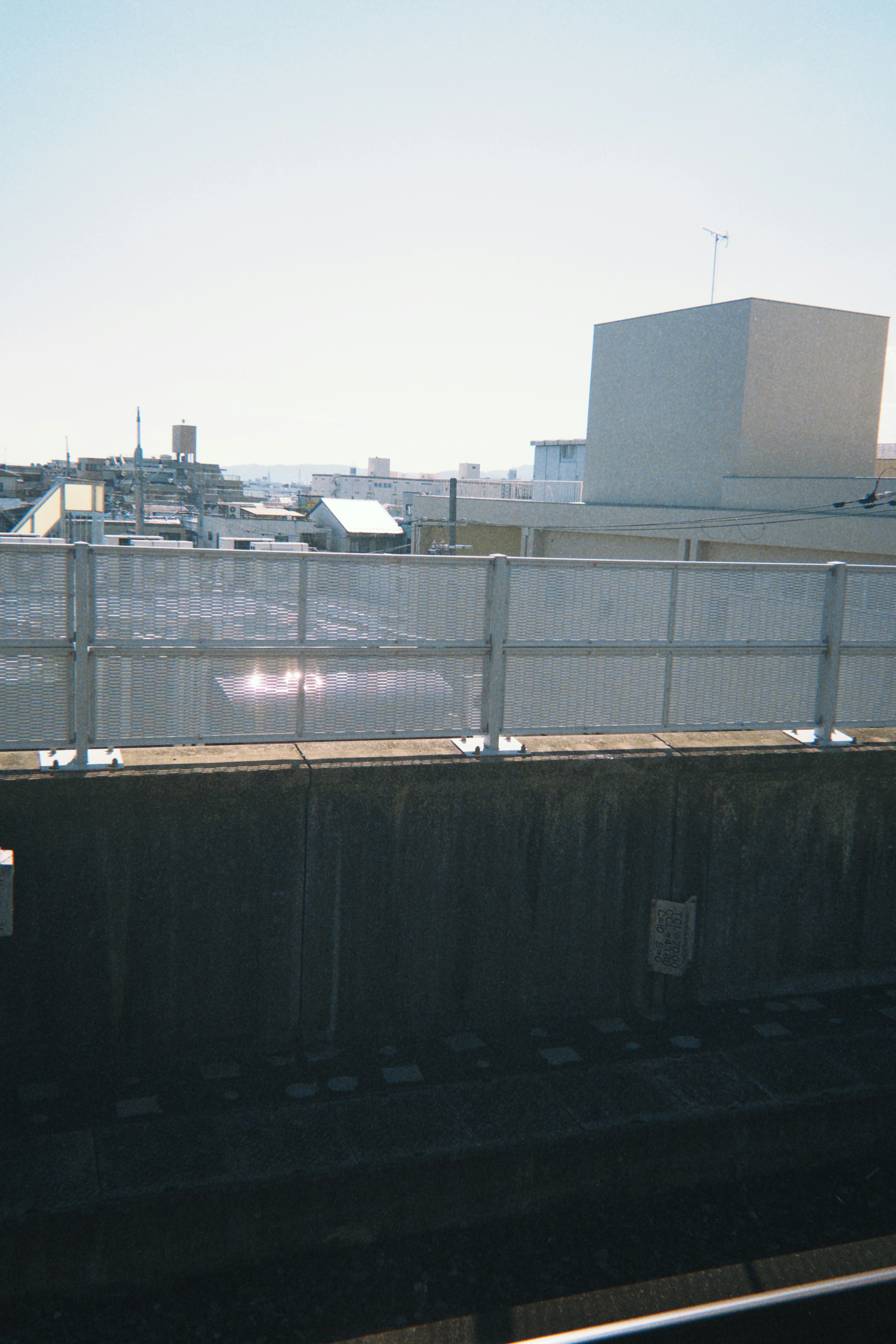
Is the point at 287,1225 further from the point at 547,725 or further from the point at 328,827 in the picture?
the point at 547,725

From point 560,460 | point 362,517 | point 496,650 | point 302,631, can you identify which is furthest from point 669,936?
point 560,460

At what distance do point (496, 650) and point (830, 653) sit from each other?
2.55 meters

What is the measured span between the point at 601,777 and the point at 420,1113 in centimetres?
229

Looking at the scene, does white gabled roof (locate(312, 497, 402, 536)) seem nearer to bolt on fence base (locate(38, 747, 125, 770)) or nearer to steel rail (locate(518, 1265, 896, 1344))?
bolt on fence base (locate(38, 747, 125, 770))

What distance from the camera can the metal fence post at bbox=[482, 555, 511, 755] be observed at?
646 cm

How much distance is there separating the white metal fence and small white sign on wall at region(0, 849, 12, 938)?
746mm

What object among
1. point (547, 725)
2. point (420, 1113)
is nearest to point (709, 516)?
point (547, 725)

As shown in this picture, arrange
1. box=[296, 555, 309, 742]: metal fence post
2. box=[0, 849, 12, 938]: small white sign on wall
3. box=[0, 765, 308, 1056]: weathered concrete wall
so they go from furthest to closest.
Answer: box=[296, 555, 309, 742]: metal fence post → box=[0, 765, 308, 1056]: weathered concrete wall → box=[0, 849, 12, 938]: small white sign on wall

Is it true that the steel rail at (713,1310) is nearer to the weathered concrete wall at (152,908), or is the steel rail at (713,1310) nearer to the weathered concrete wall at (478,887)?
the weathered concrete wall at (478,887)

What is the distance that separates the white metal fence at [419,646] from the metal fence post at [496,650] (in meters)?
0.01

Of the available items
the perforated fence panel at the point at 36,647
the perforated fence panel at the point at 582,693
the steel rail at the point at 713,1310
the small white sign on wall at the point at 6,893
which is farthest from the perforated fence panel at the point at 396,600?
the steel rail at the point at 713,1310

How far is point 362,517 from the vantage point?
58656 millimetres

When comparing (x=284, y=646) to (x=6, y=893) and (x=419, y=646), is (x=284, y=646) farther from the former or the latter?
(x=6, y=893)

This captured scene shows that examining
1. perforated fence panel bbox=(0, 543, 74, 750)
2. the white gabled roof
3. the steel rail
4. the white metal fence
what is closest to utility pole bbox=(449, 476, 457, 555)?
the white gabled roof
